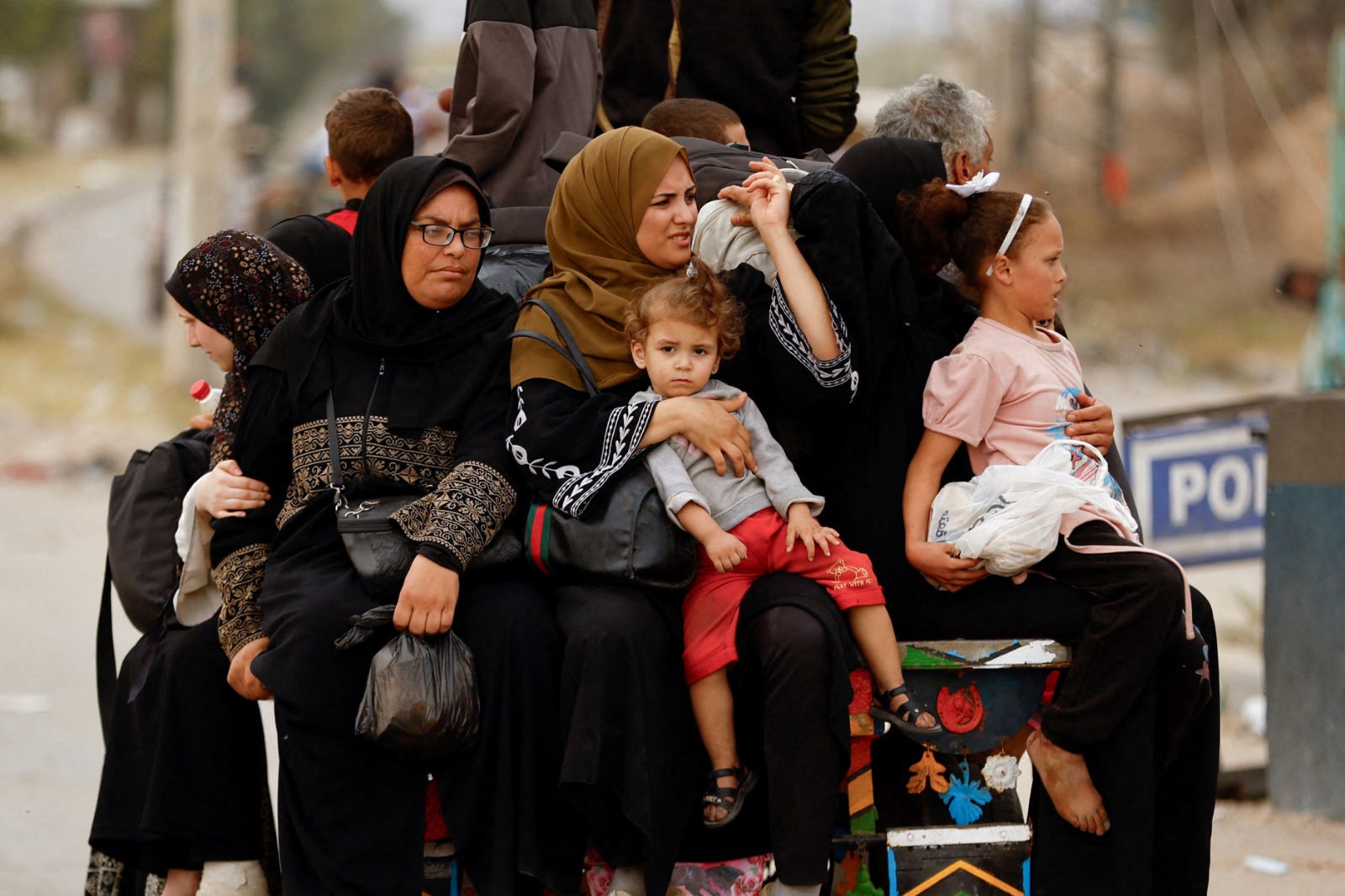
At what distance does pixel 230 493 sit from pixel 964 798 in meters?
1.72

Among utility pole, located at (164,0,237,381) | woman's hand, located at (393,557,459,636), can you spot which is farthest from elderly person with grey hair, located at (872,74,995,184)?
utility pole, located at (164,0,237,381)

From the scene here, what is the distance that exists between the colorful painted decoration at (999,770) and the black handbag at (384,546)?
1075 mm

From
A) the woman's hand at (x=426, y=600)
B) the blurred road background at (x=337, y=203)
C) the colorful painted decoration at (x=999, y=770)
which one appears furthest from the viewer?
the blurred road background at (x=337, y=203)

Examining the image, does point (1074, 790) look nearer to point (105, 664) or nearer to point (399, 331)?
point (399, 331)

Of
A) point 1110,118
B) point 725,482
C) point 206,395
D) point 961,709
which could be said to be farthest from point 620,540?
point 1110,118

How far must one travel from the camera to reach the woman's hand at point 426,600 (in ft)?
9.96

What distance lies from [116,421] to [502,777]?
540 inches

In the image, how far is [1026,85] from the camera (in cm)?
2581

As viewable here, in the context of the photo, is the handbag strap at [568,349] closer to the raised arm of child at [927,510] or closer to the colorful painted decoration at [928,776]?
the raised arm of child at [927,510]

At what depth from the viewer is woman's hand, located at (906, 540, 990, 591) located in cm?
320

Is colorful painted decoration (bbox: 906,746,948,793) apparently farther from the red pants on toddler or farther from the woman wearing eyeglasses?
the woman wearing eyeglasses

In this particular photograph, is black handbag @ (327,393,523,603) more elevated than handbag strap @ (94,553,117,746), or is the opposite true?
black handbag @ (327,393,523,603)

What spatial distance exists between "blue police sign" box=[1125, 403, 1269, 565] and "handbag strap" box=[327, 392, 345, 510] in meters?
3.71

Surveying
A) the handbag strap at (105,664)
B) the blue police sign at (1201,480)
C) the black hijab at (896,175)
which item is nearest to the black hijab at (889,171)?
the black hijab at (896,175)
